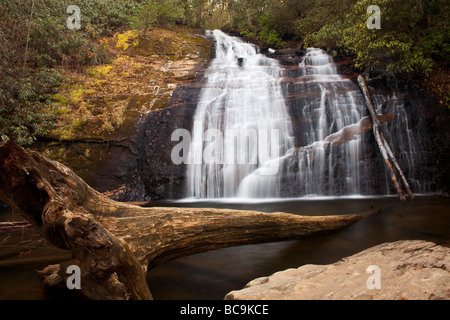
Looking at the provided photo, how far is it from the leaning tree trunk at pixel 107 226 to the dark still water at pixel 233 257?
0.32m

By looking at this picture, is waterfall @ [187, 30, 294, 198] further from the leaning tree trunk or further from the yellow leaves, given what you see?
the yellow leaves

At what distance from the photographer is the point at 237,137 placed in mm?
9828

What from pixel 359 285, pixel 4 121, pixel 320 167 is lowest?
pixel 359 285

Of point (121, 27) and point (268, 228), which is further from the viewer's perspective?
point (121, 27)

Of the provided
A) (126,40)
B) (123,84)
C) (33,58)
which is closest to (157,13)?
(126,40)

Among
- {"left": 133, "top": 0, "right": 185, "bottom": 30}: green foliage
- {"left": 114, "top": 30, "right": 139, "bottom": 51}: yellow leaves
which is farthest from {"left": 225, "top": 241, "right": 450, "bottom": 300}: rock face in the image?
{"left": 133, "top": 0, "right": 185, "bottom": 30}: green foliage

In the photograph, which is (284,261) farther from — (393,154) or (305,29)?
(305,29)

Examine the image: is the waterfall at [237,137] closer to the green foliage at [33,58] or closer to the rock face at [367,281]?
the green foliage at [33,58]

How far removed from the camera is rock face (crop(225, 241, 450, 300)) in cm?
212

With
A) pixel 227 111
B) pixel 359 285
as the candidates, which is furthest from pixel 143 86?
pixel 359 285

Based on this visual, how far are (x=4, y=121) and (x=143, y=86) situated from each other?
16.9 feet

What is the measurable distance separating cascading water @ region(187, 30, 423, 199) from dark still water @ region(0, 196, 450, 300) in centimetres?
266

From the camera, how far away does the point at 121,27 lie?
53.7ft

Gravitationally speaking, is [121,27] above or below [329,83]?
above
